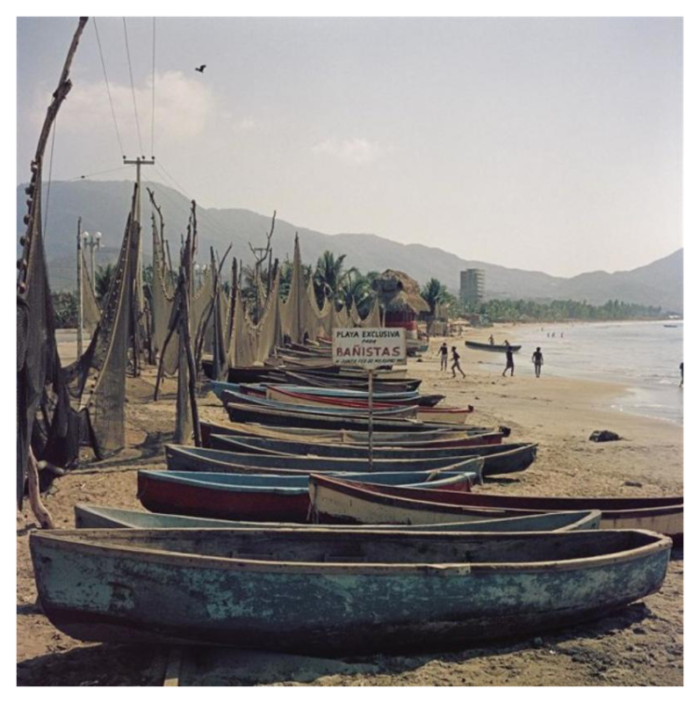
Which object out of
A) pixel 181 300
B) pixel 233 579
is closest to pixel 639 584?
pixel 233 579

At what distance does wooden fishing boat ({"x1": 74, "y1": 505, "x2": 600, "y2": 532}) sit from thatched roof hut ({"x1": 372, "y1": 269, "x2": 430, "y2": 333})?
47972mm

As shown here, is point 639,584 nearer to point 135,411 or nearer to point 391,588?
point 391,588

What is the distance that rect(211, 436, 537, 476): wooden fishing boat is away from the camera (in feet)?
36.3

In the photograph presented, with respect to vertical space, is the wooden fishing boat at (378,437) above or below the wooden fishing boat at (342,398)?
below

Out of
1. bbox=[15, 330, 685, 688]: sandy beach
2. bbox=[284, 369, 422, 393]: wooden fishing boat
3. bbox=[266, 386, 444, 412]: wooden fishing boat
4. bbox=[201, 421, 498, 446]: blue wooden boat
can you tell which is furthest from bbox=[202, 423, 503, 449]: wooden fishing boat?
bbox=[284, 369, 422, 393]: wooden fishing boat

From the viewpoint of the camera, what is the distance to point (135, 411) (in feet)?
52.0

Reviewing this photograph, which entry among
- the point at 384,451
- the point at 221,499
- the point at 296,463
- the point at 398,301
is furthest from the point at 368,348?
the point at 398,301

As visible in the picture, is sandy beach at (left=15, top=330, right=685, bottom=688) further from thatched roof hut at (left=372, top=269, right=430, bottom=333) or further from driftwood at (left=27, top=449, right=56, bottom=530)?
thatched roof hut at (left=372, top=269, right=430, bottom=333)

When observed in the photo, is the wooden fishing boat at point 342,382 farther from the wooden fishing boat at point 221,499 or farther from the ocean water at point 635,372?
the wooden fishing boat at point 221,499

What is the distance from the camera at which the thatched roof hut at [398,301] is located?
5716cm

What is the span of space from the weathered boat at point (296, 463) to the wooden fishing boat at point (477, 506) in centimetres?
130

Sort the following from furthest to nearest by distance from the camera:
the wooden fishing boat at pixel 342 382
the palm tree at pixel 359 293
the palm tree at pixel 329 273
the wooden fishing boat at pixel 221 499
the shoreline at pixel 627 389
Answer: the palm tree at pixel 359 293 < the palm tree at pixel 329 273 < the shoreline at pixel 627 389 < the wooden fishing boat at pixel 342 382 < the wooden fishing boat at pixel 221 499

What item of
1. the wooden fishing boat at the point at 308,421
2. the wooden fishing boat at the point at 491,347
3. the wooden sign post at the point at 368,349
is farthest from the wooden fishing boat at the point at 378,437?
the wooden fishing boat at the point at 491,347
